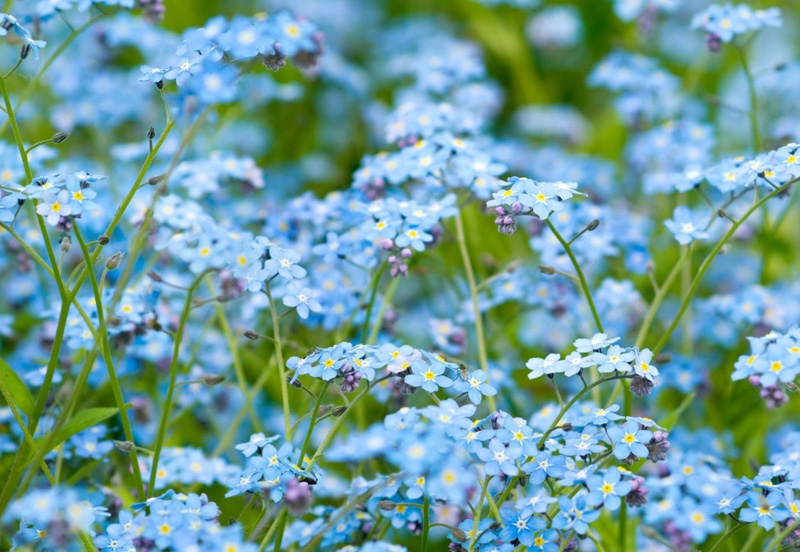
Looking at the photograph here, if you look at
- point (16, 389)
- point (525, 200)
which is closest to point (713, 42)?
point (525, 200)

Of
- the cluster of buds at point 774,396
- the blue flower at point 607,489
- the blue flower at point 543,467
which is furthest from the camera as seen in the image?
the cluster of buds at point 774,396

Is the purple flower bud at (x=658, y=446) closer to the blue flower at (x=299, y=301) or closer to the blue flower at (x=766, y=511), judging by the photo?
the blue flower at (x=766, y=511)

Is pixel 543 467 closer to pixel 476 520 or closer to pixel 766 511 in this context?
pixel 476 520

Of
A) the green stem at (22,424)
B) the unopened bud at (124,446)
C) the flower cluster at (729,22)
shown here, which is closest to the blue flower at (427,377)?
the unopened bud at (124,446)

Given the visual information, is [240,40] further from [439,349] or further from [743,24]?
[743,24]

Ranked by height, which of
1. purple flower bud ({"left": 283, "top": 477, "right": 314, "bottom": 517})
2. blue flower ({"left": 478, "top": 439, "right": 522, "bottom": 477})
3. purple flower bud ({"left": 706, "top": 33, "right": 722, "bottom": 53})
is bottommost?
purple flower bud ({"left": 283, "top": 477, "right": 314, "bottom": 517})

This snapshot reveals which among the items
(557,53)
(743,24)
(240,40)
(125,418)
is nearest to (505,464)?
(125,418)

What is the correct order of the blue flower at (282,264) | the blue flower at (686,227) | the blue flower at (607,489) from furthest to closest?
the blue flower at (686,227) → the blue flower at (282,264) → the blue flower at (607,489)

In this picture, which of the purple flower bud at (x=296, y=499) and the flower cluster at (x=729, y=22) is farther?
the flower cluster at (x=729, y=22)

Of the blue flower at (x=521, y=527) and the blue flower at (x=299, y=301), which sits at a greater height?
the blue flower at (x=299, y=301)

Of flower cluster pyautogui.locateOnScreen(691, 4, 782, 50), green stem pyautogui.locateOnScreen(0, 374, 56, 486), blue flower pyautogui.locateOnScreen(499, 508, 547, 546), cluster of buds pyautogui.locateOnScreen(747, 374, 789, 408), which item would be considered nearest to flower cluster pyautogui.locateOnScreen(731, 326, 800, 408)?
cluster of buds pyautogui.locateOnScreen(747, 374, 789, 408)

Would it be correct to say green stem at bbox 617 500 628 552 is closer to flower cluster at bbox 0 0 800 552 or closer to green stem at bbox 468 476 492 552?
flower cluster at bbox 0 0 800 552
